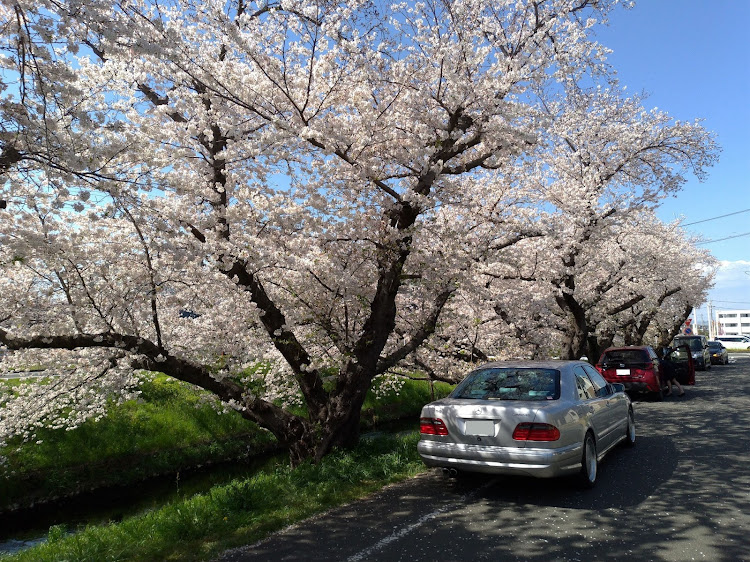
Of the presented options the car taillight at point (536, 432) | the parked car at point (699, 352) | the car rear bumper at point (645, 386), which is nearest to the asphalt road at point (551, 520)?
the car taillight at point (536, 432)

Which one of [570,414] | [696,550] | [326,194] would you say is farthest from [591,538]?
[326,194]

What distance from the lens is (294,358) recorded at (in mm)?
8633

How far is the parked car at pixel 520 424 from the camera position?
554cm

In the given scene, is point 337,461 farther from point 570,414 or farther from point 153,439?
point 153,439

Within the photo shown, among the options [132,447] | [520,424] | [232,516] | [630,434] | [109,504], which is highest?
[520,424]

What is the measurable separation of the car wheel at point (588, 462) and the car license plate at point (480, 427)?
117 centimetres

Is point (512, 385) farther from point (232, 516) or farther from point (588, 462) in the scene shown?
point (232, 516)

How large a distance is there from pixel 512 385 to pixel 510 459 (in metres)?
1.09

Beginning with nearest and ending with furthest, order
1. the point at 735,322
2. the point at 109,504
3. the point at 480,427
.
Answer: the point at 480,427 < the point at 109,504 < the point at 735,322

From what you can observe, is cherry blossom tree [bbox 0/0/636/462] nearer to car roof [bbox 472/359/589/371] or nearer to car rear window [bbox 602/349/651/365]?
car roof [bbox 472/359/589/371]

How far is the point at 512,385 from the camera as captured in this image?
21.1 feet

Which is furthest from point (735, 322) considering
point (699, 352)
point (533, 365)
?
point (533, 365)

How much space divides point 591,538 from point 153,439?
13.1m

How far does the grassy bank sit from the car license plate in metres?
6.67
